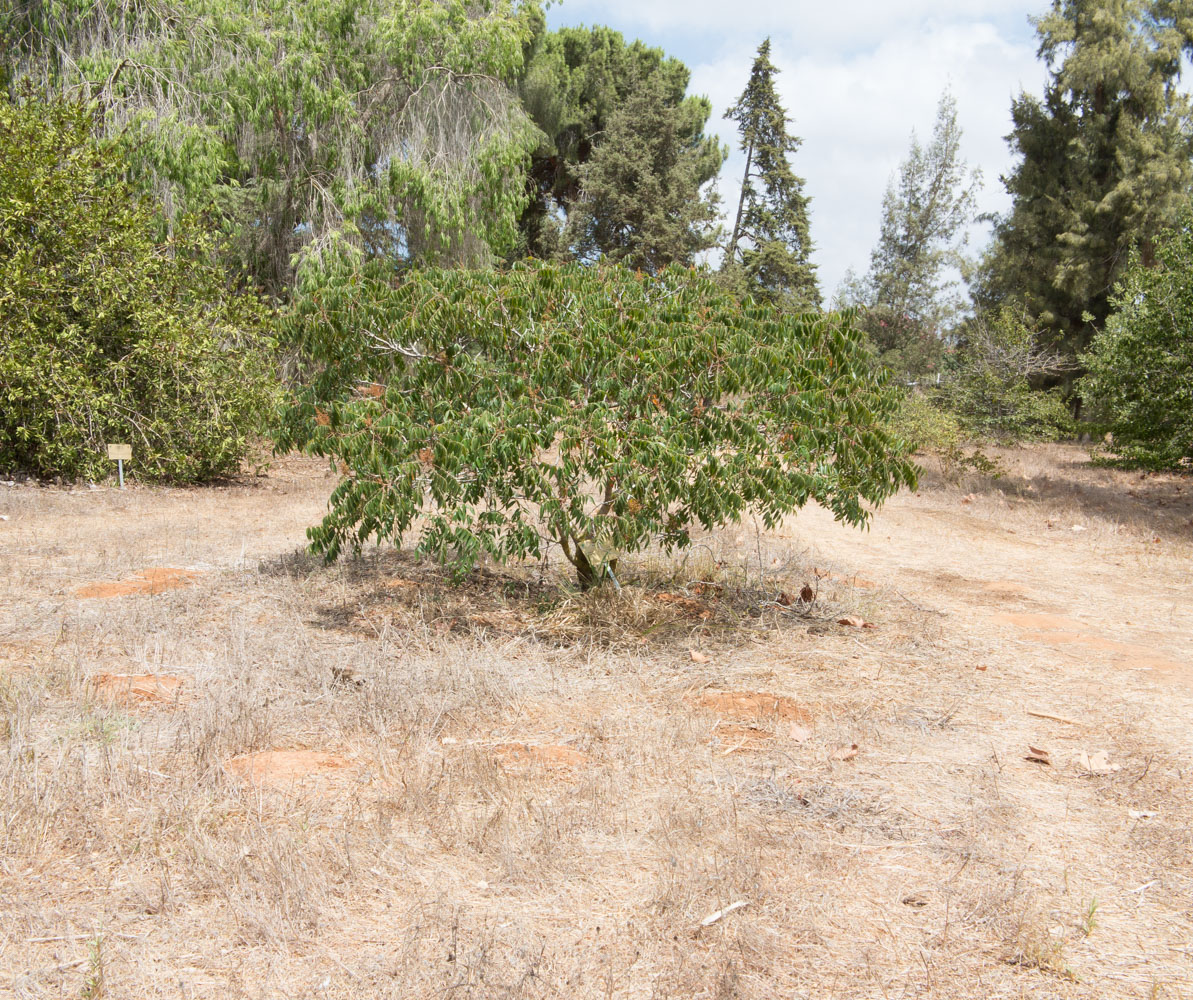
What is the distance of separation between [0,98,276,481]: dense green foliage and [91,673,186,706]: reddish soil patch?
7173 millimetres

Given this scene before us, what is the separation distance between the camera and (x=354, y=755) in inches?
152

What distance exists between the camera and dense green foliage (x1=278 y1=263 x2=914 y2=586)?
203 inches

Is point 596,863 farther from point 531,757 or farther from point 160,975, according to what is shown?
point 160,975

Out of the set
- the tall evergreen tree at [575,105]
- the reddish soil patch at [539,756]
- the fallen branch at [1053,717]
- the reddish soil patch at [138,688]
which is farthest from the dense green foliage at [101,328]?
the tall evergreen tree at [575,105]

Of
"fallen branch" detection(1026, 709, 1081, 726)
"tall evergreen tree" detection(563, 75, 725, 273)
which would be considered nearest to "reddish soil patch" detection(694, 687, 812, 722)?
"fallen branch" detection(1026, 709, 1081, 726)

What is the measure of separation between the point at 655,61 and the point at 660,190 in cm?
558

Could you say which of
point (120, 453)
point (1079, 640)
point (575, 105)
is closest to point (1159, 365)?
point (1079, 640)

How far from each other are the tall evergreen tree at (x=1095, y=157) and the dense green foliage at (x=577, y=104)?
10096mm

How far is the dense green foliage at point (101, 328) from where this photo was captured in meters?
10.5

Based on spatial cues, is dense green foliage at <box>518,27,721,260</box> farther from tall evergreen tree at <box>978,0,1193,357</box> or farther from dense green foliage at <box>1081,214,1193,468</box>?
dense green foliage at <box>1081,214,1193,468</box>

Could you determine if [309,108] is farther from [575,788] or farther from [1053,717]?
[1053,717]

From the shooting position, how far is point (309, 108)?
15.0m

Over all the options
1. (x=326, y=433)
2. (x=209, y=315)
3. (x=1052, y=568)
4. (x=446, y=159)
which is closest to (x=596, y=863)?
(x=326, y=433)

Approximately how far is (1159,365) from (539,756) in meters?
12.4
